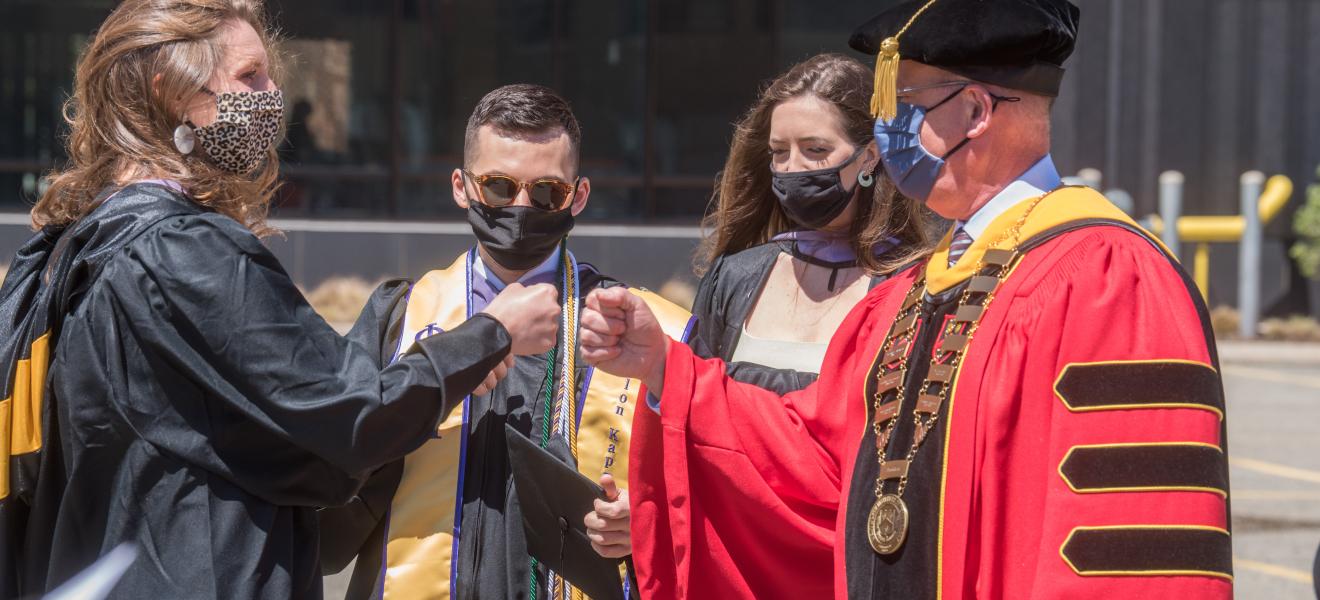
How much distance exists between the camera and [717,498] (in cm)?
299

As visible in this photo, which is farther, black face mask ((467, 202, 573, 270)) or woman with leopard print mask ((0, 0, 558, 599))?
black face mask ((467, 202, 573, 270))

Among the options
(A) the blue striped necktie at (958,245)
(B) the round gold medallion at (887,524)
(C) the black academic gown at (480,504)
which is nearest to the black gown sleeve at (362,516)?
(C) the black academic gown at (480,504)

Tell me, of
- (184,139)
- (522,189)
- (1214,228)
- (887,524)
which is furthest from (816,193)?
(1214,228)

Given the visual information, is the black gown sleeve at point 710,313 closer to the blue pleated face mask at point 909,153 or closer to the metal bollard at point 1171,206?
the blue pleated face mask at point 909,153

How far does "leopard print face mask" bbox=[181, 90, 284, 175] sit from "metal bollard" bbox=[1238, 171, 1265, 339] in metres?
17.1

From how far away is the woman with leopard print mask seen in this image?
248 cm

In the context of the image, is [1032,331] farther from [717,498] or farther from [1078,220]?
[717,498]

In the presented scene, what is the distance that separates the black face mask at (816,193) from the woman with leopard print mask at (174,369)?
1.34 metres

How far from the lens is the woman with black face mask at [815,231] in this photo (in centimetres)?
380

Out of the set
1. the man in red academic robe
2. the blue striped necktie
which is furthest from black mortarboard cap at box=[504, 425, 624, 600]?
the blue striped necktie

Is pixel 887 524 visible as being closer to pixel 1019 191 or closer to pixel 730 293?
pixel 1019 191

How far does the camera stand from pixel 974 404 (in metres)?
2.31

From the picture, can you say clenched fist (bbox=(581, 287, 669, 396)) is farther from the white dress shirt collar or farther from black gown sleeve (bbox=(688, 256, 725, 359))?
black gown sleeve (bbox=(688, 256, 725, 359))

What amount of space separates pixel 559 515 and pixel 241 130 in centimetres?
104
